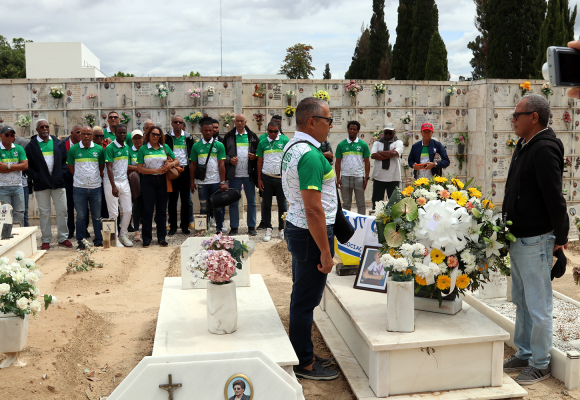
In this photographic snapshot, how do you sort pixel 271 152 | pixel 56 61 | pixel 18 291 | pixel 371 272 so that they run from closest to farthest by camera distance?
pixel 18 291 < pixel 371 272 < pixel 271 152 < pixel 56 61

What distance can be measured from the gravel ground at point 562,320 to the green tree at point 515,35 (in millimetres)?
15901

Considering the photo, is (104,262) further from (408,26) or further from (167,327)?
(408,26)

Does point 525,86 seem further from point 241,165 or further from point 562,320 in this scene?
point 562,320

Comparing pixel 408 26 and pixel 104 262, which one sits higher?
pixel 408 26

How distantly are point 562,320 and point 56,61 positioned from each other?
28868 mm

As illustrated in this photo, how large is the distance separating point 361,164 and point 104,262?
411 centimetres

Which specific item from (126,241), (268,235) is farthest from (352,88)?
(126,241)

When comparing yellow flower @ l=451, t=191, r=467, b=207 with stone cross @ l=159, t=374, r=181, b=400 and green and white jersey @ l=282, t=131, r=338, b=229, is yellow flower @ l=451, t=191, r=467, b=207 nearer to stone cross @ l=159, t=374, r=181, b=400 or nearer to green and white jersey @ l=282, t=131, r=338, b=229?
green and white jersey @ l=282, t=131, r=338, b=229

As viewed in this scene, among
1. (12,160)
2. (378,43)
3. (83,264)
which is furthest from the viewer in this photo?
(378,43)

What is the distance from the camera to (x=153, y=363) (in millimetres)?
2262

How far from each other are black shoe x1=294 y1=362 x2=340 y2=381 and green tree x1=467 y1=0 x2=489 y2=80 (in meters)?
27.8

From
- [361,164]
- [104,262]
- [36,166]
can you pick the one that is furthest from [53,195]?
[361,164]

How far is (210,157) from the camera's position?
793cm

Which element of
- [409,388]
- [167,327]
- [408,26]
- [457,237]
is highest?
[408,26]
